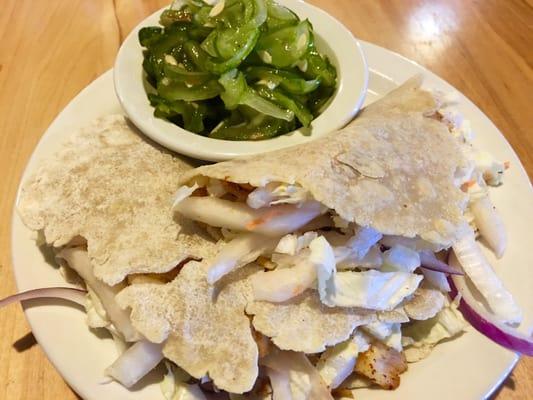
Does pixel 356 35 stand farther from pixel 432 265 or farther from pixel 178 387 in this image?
pixel 178 387

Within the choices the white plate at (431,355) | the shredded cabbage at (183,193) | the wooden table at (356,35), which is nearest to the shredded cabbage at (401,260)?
the white plate at (431,355)

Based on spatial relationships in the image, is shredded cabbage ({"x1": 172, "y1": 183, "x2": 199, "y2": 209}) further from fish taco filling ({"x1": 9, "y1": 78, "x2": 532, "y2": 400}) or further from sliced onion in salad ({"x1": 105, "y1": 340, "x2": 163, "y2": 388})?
sliced onion in salad ({"x1": 105, "y1": 340, "x2": 163, "y2": 388})

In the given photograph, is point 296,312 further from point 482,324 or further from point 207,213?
point 482,324

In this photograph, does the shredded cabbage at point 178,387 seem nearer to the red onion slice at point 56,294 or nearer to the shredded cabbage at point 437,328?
the red onion slice at point 56,294

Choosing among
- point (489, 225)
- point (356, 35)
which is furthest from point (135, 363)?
point (356, 35)

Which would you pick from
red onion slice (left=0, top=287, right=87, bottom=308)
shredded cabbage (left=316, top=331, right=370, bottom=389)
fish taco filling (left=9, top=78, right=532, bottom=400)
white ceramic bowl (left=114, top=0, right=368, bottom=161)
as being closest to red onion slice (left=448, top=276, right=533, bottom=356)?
fish taco filling (left=9, top=78, right=532, bottom=400)

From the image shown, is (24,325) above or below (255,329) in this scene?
below

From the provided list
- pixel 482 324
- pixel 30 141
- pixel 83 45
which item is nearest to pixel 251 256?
pixel 482 324
